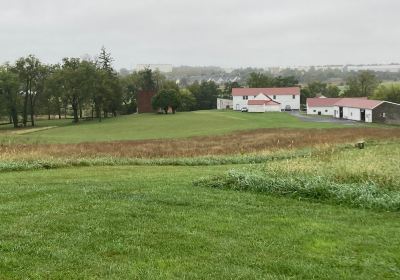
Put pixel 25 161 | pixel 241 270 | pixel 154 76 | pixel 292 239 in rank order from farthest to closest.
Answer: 1. pixel 154 76
2. pixel 25 161
3. pixel 292 239
4. pixel 241 270

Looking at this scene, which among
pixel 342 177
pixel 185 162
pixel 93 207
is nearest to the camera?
pixel 93 207

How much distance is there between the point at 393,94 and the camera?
10619 centimetres

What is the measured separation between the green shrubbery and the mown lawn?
0.60 meters

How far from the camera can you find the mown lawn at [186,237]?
22.7ft

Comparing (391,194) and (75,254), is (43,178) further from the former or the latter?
(391,194)

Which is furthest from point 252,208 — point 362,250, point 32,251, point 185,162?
point 185,162

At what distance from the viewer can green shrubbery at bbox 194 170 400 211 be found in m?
11.3

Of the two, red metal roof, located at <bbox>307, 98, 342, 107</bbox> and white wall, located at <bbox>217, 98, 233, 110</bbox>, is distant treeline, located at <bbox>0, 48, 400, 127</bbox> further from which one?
red metal roof, located at <bbox>307, 98, 342, 107</bbox>

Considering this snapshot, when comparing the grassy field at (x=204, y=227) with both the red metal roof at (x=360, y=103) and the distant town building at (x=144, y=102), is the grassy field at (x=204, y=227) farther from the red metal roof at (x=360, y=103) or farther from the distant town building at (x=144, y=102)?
the distant town building at (x=144, y=102)

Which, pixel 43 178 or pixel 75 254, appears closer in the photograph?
pixel 75 254

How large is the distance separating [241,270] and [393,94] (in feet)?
358

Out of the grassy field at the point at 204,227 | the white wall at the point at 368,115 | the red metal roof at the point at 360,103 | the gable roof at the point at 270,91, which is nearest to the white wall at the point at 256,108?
the gable roof at the point at 270,91

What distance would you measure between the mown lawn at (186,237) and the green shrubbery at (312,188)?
60 centimetres

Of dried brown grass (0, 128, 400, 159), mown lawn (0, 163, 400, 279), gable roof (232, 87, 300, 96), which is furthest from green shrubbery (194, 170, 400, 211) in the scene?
gable roof (232, 87, 300, 96)
